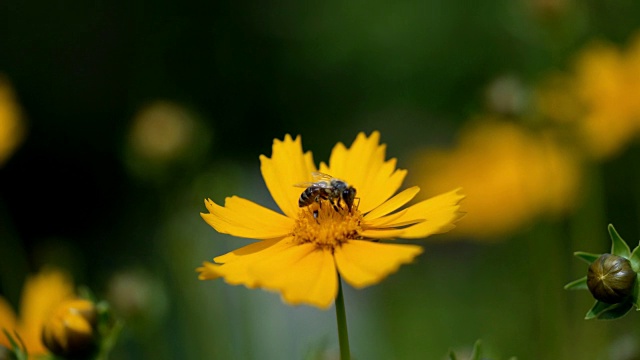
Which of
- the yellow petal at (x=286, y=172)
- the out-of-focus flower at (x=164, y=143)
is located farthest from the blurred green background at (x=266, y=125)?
the yellow petal at (x=286, y=172)

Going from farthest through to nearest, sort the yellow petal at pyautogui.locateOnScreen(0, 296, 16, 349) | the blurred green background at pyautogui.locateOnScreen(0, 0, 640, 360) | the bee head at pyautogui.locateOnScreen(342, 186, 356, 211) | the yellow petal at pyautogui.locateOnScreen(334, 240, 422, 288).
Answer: the blurred green background at pyautogui.locateOnScreen(0, 0, 640, 360) < the yellow petal at pyautogui.locateOnScreen(0, 296, 16, 349) < the bee head at pyautogui.locateOnScreen(342, 186, 356, 211) < the yellow petal at pyautogui.locateOnScreen(334, 240, 422, 288)

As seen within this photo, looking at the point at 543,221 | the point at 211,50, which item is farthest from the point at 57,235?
the point at 543,221

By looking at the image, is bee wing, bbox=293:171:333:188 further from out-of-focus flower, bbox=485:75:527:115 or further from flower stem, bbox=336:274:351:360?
out-of-focus flower, bbox=485:75:527:115

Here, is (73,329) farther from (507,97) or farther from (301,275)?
(507,97)

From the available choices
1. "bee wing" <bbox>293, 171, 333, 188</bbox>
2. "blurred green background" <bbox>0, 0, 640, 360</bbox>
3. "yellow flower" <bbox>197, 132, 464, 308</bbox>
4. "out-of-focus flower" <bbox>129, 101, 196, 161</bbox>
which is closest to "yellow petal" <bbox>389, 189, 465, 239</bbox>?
"yellow flower" <bbox>197, 132, 464, 308</bbox>

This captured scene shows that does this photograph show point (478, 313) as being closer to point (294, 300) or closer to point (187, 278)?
point (187, 278)

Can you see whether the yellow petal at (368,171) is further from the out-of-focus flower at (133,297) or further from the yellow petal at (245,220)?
the out-of-focus flower at (133,297)

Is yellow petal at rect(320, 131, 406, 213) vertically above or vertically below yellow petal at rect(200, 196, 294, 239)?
above

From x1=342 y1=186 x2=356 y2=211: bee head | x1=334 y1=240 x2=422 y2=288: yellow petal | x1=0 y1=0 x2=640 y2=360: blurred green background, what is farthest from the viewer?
x1=0 y1=0 x2=640 y2=360: blurred green background
